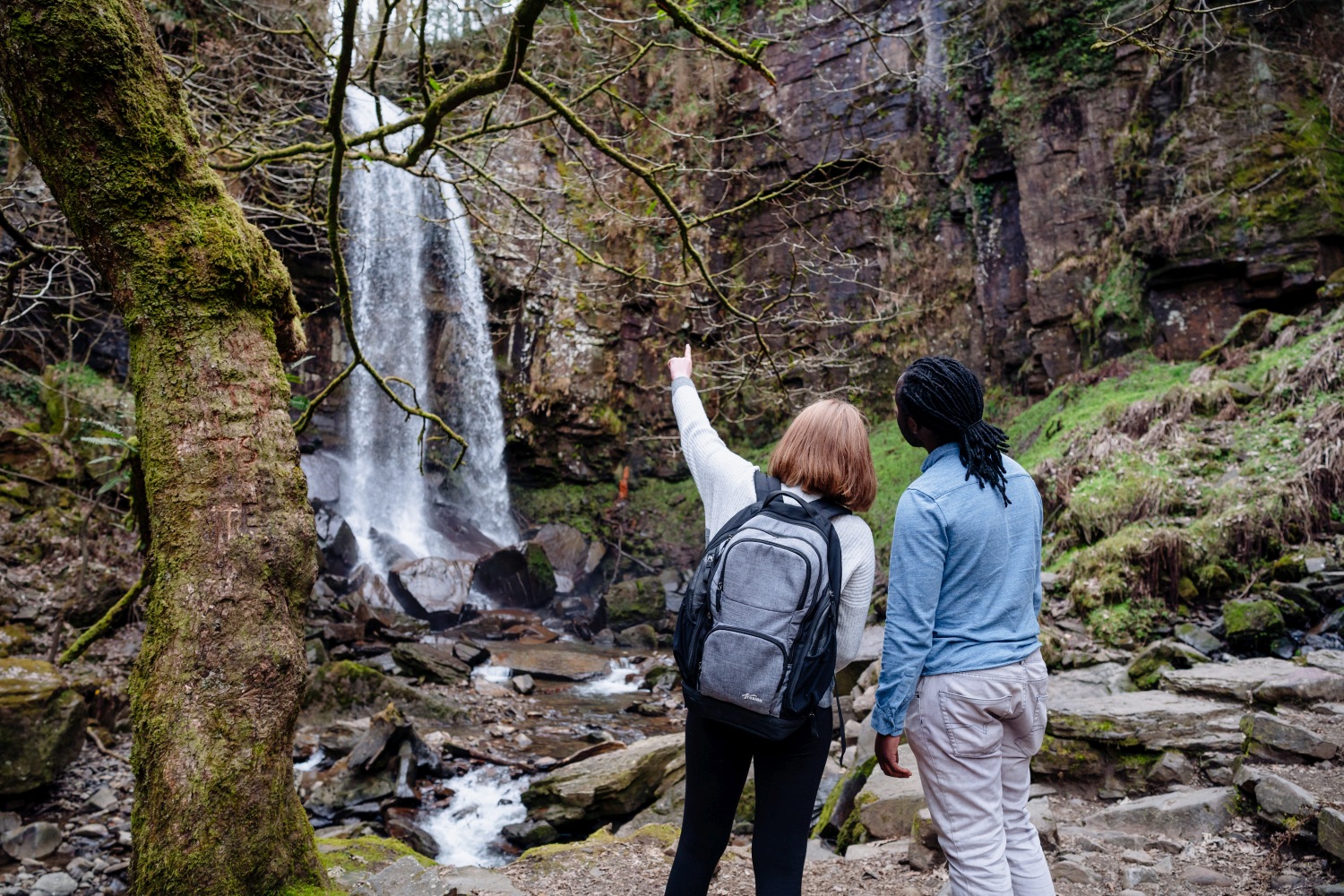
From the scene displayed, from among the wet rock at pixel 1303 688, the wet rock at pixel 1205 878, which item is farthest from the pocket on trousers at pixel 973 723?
the wet rock at pixel 1303 688

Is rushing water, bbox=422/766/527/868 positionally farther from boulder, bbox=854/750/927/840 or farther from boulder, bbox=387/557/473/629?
boulder, bbox=387/557/473/629

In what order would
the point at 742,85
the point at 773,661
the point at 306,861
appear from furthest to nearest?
the point at 742,85
the point at 306,861
the point at 773,661

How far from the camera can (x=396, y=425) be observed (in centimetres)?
1534

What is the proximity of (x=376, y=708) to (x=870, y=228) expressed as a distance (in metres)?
12.5

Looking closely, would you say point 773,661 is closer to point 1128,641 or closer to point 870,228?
point 1128,641

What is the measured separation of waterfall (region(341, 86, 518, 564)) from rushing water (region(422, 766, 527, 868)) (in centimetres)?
815

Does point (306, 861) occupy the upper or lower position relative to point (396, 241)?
lower

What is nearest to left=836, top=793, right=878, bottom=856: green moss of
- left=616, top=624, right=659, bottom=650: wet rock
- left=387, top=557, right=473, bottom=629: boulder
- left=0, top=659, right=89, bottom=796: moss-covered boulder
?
left=0, top=659, right=89, bottom=796: moss-covered boulder

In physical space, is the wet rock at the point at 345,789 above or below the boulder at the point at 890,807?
below

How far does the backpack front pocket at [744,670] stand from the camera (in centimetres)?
169

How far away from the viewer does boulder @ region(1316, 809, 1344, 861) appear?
2.35 metres

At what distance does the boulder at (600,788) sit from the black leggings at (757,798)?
3116 millimetres

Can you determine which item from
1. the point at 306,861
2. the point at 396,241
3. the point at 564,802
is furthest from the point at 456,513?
the point at 306,861

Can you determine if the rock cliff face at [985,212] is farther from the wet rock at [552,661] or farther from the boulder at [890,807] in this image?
the wet rock at [552,661]
